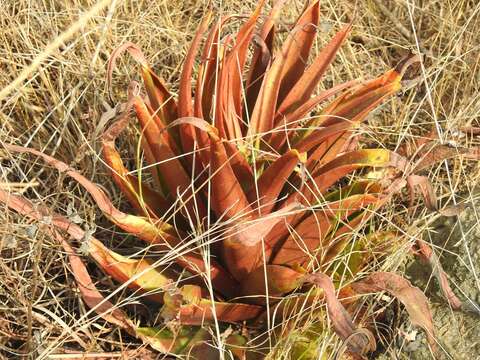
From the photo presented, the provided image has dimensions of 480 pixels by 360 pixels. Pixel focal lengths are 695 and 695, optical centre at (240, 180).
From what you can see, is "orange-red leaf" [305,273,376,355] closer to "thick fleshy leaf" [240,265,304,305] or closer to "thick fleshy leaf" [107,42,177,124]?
"thick fleshy leaf" [240,265,304,305]

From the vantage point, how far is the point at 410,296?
1.45 m

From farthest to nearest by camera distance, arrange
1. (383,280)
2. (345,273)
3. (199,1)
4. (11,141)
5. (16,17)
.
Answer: (199,1) < (16,17) < (11,141) < (345,273) < (383,280)

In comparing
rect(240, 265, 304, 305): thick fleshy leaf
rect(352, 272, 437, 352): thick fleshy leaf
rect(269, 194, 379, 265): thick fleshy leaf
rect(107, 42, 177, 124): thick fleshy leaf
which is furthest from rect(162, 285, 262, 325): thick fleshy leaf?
rect(107, 42, 177, 124): thick fleshy leaf

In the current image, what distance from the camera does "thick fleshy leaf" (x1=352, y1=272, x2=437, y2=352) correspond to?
1.43 meters

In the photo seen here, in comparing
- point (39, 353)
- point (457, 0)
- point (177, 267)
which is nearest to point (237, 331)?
point (177, 267)

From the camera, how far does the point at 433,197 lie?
156 cm

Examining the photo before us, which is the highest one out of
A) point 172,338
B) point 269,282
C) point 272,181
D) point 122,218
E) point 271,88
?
point 271,88

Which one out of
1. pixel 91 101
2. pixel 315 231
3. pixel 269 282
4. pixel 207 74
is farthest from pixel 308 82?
pixel 91 101

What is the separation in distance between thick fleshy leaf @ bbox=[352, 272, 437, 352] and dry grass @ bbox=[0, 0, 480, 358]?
5.9 inches

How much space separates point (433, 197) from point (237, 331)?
549 millimetres

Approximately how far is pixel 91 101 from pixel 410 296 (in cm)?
107

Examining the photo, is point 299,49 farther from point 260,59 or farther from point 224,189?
point 224,189

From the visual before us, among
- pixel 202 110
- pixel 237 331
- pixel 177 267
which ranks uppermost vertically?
pixel 202 110

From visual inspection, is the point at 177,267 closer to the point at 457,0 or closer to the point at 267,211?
the point at 267,211
